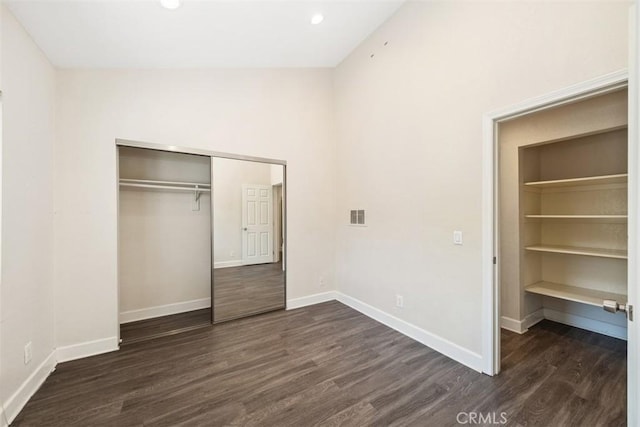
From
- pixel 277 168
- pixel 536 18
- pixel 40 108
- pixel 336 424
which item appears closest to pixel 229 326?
pixel 336 424

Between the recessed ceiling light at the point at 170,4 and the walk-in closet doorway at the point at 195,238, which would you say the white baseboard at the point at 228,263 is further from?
the recessed ceiling light at the point at 170,4

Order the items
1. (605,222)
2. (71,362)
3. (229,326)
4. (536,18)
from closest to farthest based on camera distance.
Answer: (536,18)
(71,362)
(605,222)
(229,326)

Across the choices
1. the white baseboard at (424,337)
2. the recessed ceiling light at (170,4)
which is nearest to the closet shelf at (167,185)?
the recessed ceiling light at (170,4)

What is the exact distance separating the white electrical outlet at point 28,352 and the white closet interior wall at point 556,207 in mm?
4204

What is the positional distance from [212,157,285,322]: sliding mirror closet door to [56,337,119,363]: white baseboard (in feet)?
3.23

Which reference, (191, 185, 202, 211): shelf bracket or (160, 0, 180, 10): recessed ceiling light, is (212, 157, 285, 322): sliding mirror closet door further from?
(160, 0, 180, 10): recessed ceiling light

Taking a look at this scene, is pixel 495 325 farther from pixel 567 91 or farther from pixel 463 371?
pixel 567 91

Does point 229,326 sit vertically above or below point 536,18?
below

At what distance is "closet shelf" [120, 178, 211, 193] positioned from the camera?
296cm

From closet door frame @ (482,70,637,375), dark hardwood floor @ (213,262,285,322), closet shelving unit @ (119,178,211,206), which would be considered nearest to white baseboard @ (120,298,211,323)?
dark hardwood floor @ (213,262,285,322)

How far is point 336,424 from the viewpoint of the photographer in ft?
5.41

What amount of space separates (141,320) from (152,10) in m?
3.21

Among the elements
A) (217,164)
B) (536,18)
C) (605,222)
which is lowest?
(605,222)

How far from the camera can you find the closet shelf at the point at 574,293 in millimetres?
2606
